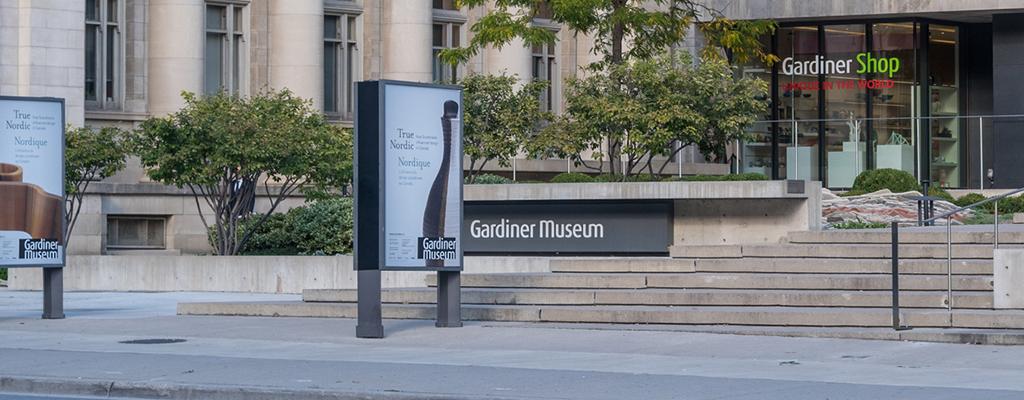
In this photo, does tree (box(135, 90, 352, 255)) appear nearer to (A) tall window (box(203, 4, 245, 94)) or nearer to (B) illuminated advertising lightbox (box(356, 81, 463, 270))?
(A) tall window (box(203, 4, 245, 94))

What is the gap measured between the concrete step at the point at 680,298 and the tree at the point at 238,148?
822cm

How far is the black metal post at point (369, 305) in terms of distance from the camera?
58.9 feet

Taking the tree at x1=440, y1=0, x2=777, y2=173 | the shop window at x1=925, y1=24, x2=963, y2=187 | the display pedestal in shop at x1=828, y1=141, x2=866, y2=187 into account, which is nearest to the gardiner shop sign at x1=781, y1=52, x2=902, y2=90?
the shop window at x1=925, y1=24, x2=963, y2=187

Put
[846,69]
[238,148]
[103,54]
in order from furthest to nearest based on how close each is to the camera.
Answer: [846,69] < [103,54] < [238,148]

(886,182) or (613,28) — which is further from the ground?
(613,28)

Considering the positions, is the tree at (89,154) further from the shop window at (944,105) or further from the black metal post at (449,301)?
the shop window at (944,105)

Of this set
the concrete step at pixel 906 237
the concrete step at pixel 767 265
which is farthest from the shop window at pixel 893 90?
the concrete step at pixel 767 265

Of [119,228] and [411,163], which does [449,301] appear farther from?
[119,228]

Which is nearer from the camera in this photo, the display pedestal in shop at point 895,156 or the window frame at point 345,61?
the window frame at point 345,61

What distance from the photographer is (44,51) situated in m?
35.0

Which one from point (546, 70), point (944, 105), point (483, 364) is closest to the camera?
point (483, 364)

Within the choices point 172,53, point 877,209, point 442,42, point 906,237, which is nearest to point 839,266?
point 906,237

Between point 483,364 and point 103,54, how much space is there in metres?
24.6

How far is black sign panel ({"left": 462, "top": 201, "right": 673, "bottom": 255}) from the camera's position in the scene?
23797 millimetres
